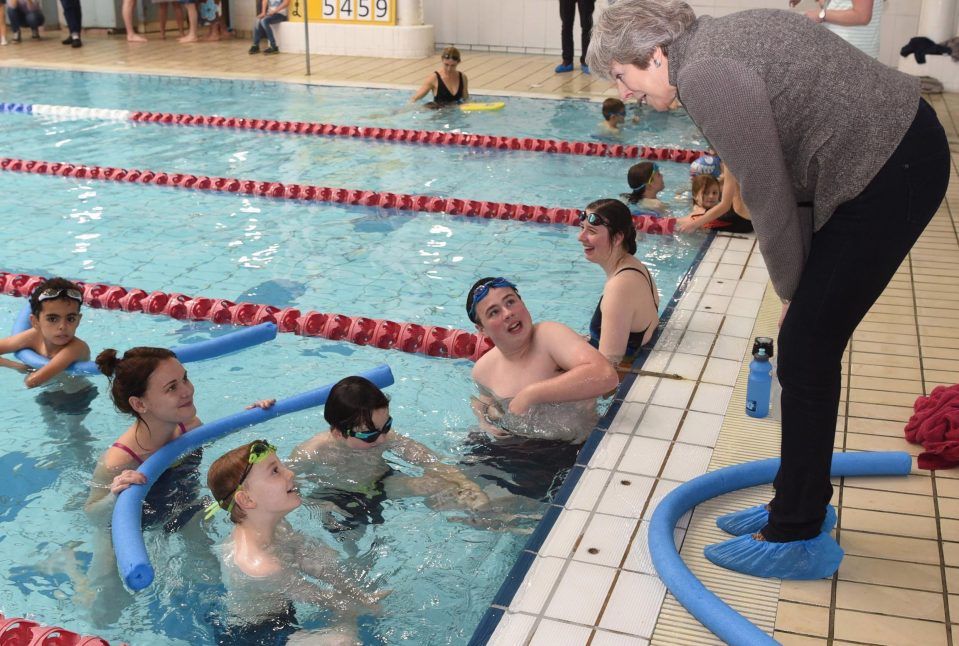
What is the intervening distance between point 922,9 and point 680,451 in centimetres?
1047

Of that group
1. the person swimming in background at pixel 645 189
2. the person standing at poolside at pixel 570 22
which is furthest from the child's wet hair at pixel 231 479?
the person standing at poolside at pixel 570 22

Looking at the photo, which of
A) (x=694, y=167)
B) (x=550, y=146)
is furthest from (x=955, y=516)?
(x=550, y=146)

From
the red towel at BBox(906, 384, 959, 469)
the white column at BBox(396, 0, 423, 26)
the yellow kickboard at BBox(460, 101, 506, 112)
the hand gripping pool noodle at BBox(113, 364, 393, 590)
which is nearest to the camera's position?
the hand gripping pool noodle at BBox(113, 364, 393, 590)

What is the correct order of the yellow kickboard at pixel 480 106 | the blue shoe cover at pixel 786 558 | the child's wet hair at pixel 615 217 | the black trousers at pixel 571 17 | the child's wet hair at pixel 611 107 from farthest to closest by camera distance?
the black trousers at pixel 571 17 → the yellow kickboard at pixel 480 106 → the child's wet hair at pixel 611 107 → the child's wet hair at pixel 615 217 → the blue shoe cover at pixel 786 558

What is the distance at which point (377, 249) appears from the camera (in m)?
6.70

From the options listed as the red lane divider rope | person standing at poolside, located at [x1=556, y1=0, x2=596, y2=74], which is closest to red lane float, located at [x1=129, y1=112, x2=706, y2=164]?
person standing at poolside, located at [x1=556, y1=0, x2=596, y2=74]

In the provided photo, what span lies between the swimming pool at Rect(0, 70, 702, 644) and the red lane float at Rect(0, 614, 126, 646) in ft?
1.26

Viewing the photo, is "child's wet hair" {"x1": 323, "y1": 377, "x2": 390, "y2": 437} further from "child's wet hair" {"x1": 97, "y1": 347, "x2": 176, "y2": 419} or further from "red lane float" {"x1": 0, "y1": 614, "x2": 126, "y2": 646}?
"red lane float" {"x1": 0, "y1": 614, "x2": 126, "y2": 646}

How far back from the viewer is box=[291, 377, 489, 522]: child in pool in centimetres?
361

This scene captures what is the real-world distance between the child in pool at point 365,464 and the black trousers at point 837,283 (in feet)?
4.39

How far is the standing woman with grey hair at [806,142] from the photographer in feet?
7.68

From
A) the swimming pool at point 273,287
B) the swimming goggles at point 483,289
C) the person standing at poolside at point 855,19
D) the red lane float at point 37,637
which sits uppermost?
the person standing at poolside at point 855,19

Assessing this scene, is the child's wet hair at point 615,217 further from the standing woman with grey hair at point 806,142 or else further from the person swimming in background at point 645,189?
the person swimming in background at point 645,189

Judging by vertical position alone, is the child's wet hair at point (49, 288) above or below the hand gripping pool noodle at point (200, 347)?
above
